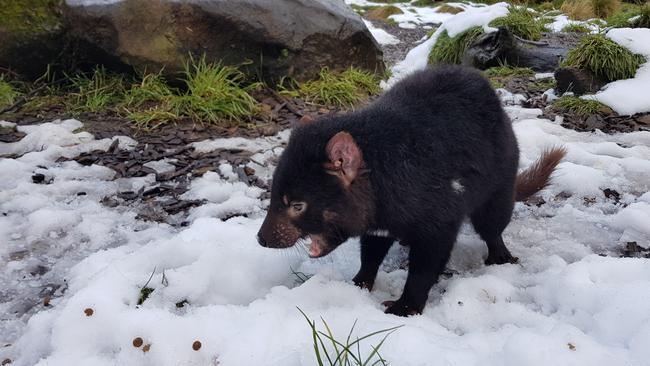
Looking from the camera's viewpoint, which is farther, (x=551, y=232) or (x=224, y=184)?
(x=224, y=184)

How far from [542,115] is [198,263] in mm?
3813

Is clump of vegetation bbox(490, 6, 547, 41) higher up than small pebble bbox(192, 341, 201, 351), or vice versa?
clump of vegetation bbox(490, 6, 547, 41)

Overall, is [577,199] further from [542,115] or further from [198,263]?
[198,263]

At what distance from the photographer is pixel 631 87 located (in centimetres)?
497

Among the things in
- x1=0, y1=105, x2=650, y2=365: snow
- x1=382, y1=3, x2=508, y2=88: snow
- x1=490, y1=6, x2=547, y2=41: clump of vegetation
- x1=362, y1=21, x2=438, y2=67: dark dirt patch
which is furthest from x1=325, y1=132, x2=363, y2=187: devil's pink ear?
x1=490, y1=6, x2=547, y2=41: clump of vegetation

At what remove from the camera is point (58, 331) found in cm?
185

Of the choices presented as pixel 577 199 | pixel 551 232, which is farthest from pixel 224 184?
pixel 577 199

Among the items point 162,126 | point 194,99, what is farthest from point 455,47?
point 162,126

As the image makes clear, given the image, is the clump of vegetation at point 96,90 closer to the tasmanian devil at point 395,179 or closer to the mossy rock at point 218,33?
the mossy rock at point 218,33

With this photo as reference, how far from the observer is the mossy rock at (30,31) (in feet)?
14.7

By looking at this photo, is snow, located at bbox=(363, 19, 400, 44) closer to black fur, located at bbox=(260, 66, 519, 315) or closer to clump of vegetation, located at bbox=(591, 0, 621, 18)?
clump of vegetation, located at bbox=(591, 0, 621, 18)

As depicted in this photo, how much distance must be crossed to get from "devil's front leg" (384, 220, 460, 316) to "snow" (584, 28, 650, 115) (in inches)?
139

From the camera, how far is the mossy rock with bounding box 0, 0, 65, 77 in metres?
4.47

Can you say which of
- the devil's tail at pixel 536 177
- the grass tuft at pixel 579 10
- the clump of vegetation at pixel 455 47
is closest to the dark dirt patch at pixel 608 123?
the devil's tail at pixel 536 177
